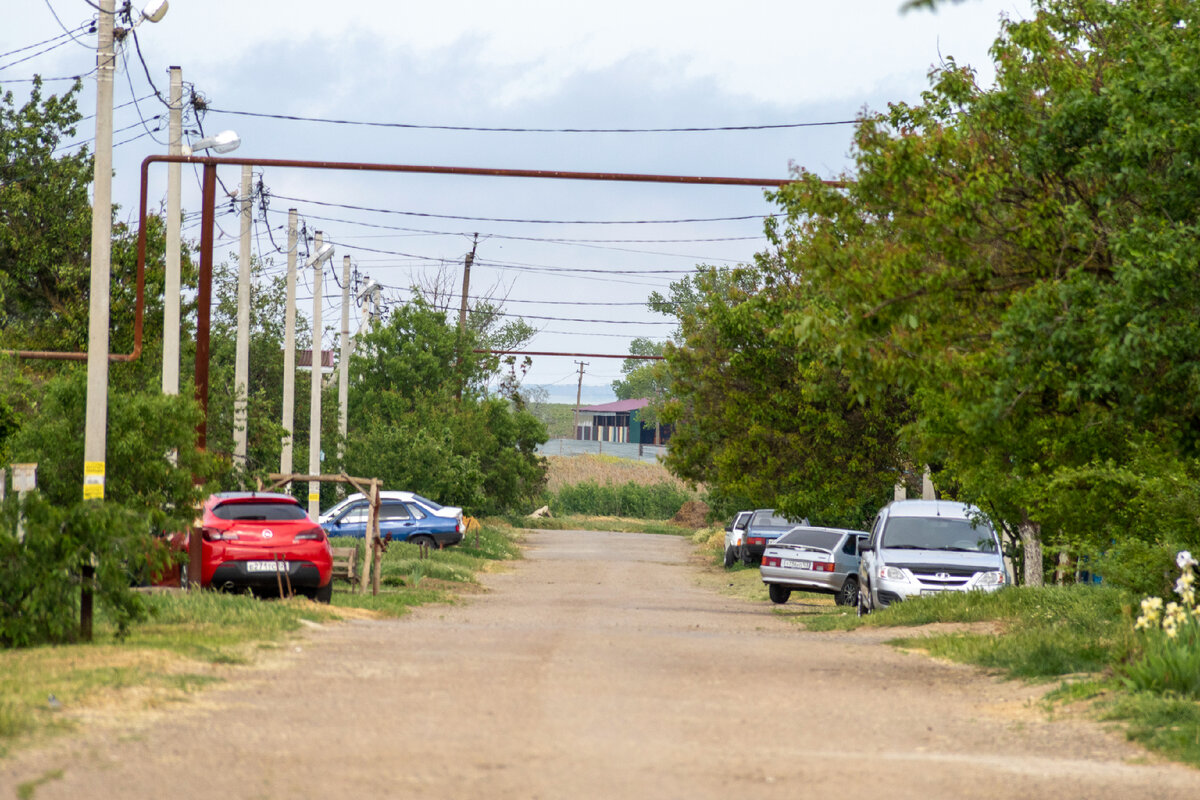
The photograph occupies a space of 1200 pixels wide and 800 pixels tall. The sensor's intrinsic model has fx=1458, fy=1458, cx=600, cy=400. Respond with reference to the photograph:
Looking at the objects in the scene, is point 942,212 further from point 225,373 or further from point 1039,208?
point 225,373

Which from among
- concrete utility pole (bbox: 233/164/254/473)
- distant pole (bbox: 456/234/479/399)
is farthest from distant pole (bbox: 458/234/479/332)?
concrete utility pole (bbox: 233/164/254/473)

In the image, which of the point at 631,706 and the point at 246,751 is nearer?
the point at 246,751

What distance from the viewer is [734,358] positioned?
32.8 meters

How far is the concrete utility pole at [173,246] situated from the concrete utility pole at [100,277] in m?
3.03

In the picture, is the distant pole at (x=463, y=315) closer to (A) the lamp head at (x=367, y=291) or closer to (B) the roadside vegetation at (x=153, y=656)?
(A) the lamp head at (x=367, y=291)

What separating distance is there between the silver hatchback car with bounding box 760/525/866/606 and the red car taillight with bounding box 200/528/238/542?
10645 millimetres

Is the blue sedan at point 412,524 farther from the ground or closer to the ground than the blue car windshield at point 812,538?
closer to the ground

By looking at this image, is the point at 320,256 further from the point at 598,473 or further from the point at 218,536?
the point at 598,473

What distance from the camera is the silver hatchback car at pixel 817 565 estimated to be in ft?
83.9

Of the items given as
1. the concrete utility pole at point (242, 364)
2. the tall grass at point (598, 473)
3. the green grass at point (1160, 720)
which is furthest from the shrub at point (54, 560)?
the tall grass at point (598, 473)

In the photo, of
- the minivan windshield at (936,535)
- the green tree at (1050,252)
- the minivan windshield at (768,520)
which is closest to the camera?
the green tree at (1050,252)

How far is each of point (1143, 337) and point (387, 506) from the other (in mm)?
27707

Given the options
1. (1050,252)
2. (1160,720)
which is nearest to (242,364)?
(1050,252)

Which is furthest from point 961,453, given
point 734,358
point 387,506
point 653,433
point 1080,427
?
point 653,433
